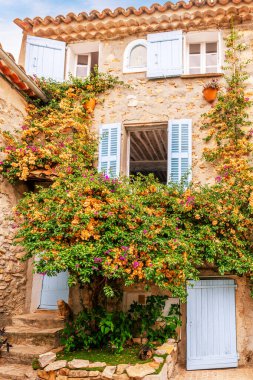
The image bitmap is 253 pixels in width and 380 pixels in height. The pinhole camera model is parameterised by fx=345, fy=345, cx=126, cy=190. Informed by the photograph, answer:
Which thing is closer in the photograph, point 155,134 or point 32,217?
point 32,217

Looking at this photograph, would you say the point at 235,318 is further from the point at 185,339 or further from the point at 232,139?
the point at 232,139

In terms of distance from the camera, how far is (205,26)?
→ 8.30 metres

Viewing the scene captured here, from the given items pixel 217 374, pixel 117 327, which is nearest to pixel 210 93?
pixel 117 327

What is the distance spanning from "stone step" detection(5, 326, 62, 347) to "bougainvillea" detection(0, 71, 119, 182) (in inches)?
118

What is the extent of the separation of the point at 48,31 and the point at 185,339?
316 inches

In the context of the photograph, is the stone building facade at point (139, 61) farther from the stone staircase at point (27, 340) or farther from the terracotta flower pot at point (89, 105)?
the stone staircase at point (27, 340)

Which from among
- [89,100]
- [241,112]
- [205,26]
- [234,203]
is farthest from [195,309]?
[205,26]

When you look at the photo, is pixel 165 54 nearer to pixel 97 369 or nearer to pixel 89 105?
pixel 89 105

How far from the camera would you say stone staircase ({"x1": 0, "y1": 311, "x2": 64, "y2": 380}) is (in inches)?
226

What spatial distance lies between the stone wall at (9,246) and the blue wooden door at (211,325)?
3.60 meters

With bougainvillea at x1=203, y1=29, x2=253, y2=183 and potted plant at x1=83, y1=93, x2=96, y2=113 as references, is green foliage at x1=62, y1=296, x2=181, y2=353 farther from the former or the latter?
potted plant at x1=83, y1=93, x2=96, y2=113

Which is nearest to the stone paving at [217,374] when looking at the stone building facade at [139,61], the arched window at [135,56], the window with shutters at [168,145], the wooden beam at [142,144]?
the stone building facade at [139,61]

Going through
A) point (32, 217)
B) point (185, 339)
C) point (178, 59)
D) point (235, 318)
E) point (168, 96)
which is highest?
point (178, 59)

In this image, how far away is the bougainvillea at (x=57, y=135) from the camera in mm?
7102
